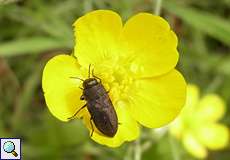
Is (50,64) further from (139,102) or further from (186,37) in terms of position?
(186,37)

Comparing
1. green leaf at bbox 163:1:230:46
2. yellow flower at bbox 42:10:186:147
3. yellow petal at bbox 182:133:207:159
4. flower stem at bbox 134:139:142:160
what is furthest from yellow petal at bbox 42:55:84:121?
yellow petal at bbox 182:133:207:159

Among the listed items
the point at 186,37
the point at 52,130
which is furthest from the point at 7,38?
the point at 186,37

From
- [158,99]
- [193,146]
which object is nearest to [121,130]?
[158,99]

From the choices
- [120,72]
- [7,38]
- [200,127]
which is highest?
[120,72]

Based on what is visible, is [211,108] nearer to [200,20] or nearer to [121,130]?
[200,20]

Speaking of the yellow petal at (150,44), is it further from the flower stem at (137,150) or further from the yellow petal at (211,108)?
the yellow petal at (211,108)
